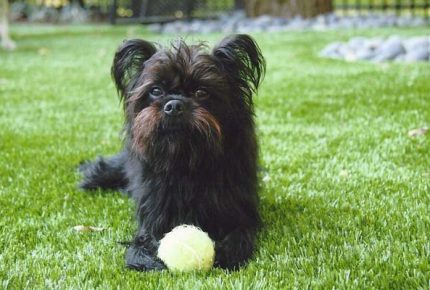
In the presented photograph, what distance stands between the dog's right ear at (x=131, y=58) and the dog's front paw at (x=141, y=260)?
87 cm

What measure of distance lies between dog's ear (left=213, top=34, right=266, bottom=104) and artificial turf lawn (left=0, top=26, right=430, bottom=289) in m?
0.79

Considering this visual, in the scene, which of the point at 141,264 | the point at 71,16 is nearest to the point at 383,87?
the point at 141,264

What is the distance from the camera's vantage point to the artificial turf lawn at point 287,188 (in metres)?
2.73

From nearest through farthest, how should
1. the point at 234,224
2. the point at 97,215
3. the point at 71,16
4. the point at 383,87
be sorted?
the point at 234,224, the point at 97,215, the point at 383,87, the point at 71,16

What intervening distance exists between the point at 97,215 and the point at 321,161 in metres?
1.80

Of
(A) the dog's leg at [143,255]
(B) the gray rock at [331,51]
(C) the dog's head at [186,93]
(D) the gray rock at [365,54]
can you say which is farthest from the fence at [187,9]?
(A) the dog's leg at [143,255]

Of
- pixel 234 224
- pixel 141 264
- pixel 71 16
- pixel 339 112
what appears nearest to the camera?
pixel 141 264

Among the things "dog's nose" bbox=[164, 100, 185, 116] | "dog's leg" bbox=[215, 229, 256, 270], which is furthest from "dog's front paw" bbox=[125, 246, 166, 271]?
"dog's nose" bbox=[164, 100, 185, 116]

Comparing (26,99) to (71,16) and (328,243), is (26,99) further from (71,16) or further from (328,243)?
(71,16)

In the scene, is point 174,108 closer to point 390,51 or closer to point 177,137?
point 177,137

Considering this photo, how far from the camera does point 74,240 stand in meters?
3.27

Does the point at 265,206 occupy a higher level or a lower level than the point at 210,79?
lower

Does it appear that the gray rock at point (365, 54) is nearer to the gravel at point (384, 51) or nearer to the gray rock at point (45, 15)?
the gravel at point (384, 51)

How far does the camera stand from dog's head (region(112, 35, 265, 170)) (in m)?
2.97
